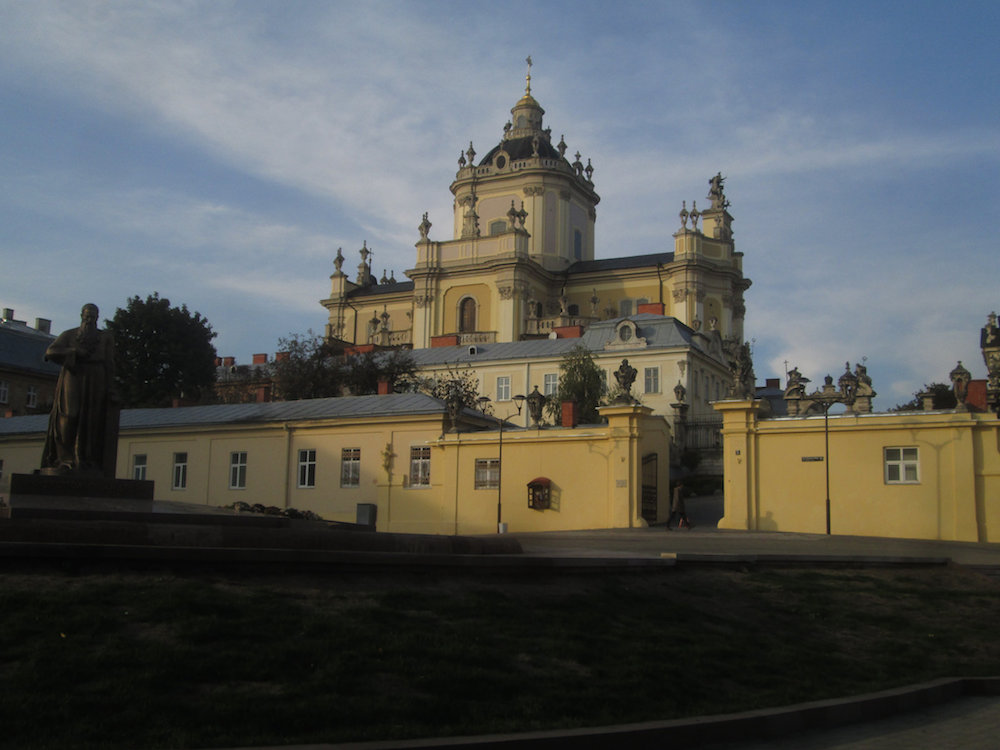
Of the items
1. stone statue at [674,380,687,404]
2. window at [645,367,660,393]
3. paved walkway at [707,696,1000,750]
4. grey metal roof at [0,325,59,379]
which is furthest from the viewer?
grey metal roof at [0,325,59,379]

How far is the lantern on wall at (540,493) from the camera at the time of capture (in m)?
36.5

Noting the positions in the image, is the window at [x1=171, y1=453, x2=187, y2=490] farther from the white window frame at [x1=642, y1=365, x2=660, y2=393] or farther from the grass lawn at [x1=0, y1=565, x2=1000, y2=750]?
the grass lawn at [x1=0, y1=565, x2=1000, y2=750]

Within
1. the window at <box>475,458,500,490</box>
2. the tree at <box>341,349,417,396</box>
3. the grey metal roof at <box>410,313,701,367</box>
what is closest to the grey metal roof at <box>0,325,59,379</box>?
the tree at <box>341,349,417,396</box>

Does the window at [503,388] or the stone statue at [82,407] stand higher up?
the window at [503,388]

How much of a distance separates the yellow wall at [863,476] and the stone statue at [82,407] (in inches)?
817

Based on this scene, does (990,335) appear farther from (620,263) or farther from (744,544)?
(620,263)

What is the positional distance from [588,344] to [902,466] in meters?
33.7

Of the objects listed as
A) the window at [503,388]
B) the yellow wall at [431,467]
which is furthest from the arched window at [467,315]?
the yellow wall at [431,467]

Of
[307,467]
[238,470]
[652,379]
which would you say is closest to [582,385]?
[652,379]

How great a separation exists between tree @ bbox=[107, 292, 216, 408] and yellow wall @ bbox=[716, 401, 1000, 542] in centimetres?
4478

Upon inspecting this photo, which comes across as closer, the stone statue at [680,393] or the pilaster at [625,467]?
the pilaster at [625,467]

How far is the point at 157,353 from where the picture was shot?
227ft

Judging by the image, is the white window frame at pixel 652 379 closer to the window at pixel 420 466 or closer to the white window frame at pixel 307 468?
the window at pixel 420 466

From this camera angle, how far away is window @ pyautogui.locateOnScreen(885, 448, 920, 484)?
3120 cm
